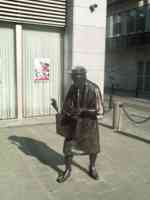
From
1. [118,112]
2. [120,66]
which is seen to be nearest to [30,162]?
[118,112]

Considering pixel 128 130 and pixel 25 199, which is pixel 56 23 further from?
pixel 25 199

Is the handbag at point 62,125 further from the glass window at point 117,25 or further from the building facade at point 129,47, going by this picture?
the glass window at point 117,25

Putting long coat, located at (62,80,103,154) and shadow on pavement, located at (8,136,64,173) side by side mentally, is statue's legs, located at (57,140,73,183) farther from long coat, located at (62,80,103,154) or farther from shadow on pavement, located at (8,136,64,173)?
shadow on pavement, located at (8,136,64,173)

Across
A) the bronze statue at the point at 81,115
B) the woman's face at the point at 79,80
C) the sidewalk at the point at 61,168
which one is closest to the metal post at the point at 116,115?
the sidewalk at the point at 61,168

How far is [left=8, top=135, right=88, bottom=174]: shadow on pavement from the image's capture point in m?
4.27

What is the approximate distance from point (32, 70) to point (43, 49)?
75cm

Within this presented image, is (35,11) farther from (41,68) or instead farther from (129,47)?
(129,47)

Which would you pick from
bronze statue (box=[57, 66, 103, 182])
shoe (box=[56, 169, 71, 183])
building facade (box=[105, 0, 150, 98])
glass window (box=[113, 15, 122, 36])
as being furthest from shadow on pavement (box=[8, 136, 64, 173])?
glass window (box=[113, 15, 122, 36])

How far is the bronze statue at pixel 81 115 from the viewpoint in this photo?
11.1ft

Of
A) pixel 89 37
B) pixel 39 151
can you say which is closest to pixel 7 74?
pixel 89 37

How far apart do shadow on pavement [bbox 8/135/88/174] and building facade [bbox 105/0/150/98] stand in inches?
515

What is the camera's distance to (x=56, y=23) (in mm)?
7148

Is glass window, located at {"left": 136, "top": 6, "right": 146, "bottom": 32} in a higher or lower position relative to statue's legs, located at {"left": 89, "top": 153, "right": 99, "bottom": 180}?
higher

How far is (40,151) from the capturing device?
4879mm
